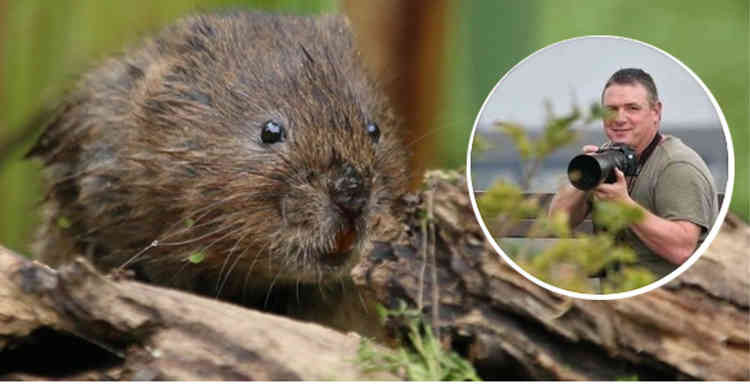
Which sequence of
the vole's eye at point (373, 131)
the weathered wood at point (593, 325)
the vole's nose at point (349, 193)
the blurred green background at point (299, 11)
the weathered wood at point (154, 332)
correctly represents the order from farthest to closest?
1. the blurred green background at point (299, 11)
2. the vole's eye at point (373, 131)
3. the vole's nose at point (349, 193)
4. the weathered wood at point (593, 325)
5. the weathered wood at point (154, 332)

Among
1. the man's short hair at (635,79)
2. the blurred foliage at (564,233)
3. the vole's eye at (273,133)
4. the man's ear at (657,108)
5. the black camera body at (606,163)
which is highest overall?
the man's short hair at (635,79)

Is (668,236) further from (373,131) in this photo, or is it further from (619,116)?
(373,131)

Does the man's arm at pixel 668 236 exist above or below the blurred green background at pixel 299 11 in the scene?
below

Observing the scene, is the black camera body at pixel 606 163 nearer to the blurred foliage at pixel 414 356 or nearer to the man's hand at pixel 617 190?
the man's hand at pixel 617 190

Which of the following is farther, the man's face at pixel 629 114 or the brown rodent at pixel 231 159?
the brown rodent at pixel 231 159

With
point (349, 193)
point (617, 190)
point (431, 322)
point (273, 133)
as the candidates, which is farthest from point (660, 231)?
point (273, 133)

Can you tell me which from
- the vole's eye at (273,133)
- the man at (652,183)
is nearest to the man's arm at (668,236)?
the man at (652,183)
